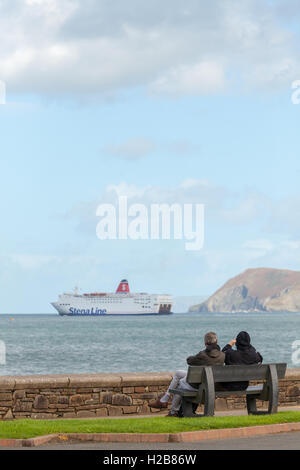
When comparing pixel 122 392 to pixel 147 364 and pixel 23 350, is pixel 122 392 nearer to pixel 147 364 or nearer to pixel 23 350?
pixel 147 364

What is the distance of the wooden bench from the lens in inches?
444

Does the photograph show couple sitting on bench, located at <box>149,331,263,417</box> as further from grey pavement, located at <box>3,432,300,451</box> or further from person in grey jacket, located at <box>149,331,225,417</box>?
grey pavement, located at <box>3,432,300,451</box>

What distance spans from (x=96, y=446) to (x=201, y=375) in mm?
2418

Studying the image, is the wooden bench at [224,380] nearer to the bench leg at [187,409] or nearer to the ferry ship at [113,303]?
the bench leg at [187,409]

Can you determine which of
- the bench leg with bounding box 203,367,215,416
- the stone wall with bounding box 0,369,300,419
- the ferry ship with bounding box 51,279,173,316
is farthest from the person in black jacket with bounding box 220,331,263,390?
the ferry ship with bounding box 51,279,173,316

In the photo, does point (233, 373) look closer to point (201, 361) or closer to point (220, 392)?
point (220, 392)

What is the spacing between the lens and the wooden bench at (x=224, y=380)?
37.0 ft

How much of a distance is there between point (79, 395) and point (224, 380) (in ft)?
8.12

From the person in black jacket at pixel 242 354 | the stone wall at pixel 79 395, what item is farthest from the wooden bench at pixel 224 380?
the stone wall at pixel 79 395

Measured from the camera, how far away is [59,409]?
12656 mm

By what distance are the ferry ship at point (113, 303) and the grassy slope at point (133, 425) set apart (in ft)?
548

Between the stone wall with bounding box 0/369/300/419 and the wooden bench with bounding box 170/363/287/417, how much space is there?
1.42 metres

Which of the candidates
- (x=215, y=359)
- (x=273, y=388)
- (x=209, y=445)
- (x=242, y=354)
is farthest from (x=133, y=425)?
(x=273, y=388)
